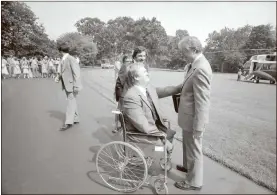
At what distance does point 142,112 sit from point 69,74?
11.0ft

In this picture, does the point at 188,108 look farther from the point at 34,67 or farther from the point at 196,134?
the point at 34,67

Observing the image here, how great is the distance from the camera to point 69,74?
615 centimetres

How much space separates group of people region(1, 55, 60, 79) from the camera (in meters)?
20.2

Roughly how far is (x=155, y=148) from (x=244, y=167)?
1679mm

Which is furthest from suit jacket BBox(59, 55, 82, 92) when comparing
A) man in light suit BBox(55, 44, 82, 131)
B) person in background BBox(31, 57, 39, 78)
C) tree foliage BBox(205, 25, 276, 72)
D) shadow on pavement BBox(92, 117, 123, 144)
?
tree foliage BBox(205, 25, 276, 72)

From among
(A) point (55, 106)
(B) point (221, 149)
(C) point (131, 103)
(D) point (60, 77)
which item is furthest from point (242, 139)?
(A) point (55, 106)

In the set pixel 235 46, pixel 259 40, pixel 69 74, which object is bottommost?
pixel 69 74

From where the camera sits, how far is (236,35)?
157 feet

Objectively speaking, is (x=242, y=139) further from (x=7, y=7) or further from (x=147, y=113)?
(x=7, y=7)

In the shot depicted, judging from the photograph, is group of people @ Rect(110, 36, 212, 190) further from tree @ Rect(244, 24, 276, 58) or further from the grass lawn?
tree @ Rect(244, 24, 276, 58)

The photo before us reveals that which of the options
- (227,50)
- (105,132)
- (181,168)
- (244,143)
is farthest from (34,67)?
(227,50)

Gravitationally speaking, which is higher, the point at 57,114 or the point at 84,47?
the point at 84,47

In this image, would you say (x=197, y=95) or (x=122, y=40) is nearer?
(x=197, y=95)

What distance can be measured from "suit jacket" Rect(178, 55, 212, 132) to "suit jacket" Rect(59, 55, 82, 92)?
3.53 metres
